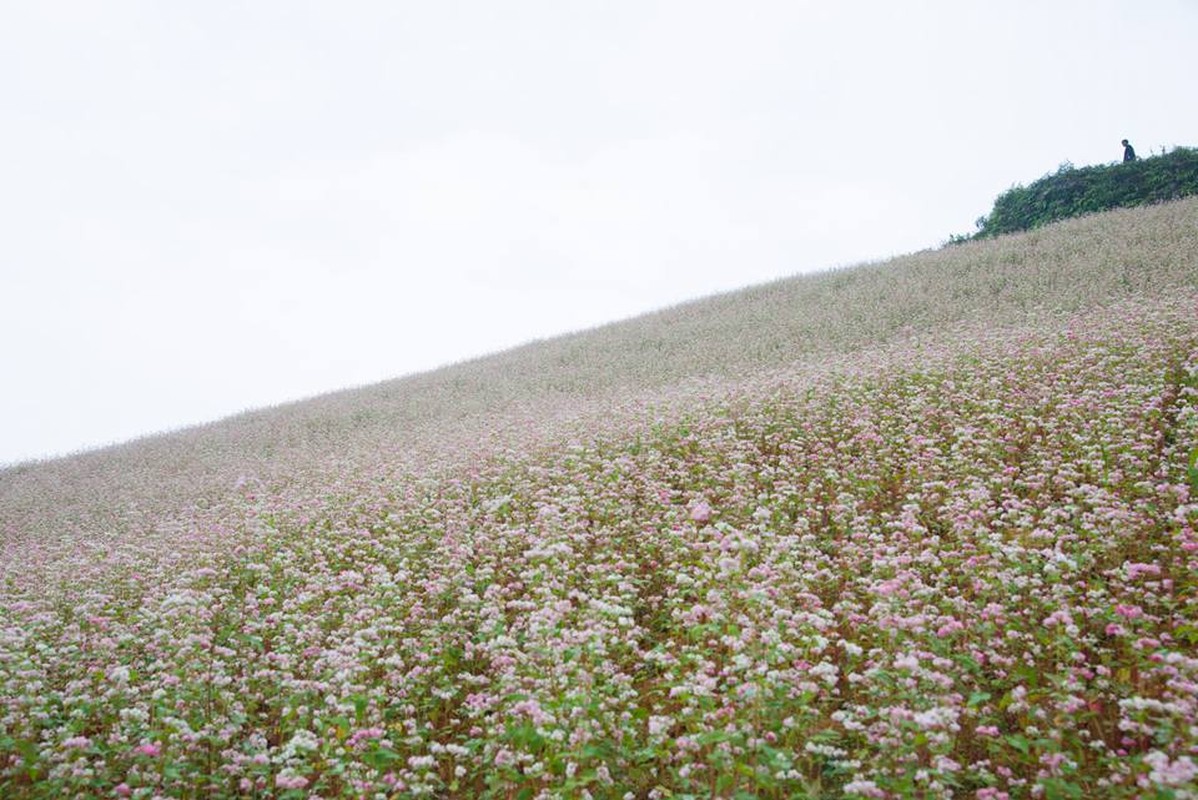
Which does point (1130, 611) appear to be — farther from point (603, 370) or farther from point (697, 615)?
point (603, 370)

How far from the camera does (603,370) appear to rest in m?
19.6

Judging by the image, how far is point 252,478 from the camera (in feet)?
43.3

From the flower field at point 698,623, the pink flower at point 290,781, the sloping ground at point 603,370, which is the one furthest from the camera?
the sloping ground at point 603,370

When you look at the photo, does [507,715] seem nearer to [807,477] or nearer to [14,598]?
[807,477]

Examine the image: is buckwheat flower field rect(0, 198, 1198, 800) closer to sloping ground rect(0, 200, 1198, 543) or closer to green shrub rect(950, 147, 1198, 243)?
sloping ground rect(0, 200, 1198, 543)

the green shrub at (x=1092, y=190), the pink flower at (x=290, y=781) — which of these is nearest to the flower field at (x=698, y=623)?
the pink flower at (x=290, y=781)

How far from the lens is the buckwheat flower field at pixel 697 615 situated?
3.69m

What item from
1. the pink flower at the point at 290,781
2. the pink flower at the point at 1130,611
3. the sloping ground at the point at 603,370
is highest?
the sloping ground at the point at 603,370

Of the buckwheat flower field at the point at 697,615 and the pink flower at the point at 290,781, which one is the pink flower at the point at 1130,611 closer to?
the buckwheat flower field at the point at 697,615

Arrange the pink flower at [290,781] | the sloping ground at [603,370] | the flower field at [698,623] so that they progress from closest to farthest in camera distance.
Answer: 1. the pink flower at [290,781]
2. the flower field at [698,623]
3. the sloping ground at [603,370]

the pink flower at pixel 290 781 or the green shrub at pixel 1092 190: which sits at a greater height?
the green shrub at pixel 1092 190

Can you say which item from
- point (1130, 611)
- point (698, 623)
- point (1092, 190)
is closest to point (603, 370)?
point (698, 623)

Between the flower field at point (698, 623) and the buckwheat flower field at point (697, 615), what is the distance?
0.12ft

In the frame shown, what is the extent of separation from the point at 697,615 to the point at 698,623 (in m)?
0.40
